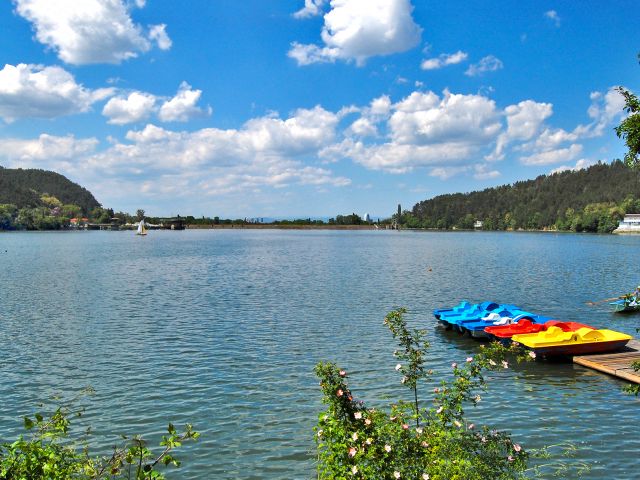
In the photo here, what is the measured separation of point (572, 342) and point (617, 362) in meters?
2.30

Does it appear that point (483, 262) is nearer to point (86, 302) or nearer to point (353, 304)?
point (353, 304)

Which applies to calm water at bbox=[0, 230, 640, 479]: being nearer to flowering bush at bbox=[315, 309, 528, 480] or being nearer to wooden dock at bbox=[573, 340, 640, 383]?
wooden dock at bbox=[573, 340, 640, 383]

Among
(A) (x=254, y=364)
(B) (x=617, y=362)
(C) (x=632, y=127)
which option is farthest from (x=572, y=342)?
(C) (x=632, y=127)

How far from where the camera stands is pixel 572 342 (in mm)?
Answer: 26859

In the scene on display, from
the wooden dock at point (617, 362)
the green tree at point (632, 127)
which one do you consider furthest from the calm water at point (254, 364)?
the green tree at point (632, 127)

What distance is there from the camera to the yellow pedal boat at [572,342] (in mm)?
26422

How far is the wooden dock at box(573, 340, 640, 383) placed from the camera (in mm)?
23047

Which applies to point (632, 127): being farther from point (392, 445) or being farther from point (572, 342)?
point (572, 342)

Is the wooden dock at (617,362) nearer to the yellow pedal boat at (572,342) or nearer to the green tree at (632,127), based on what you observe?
the yellow pedal boat at (572,342)

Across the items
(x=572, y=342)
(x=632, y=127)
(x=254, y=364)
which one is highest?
(x=632, y=127)

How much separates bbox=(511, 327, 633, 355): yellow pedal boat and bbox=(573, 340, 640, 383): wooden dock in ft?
1.33

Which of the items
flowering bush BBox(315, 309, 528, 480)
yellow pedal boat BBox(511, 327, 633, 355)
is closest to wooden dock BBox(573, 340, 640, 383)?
yellow pedal boat BBox(511, 327, 633, 355)

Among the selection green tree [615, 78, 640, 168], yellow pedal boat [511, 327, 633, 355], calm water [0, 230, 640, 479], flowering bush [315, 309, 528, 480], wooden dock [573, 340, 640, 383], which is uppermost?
green tree [615, 78, 640, 168]

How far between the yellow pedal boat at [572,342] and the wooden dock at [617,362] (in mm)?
404
